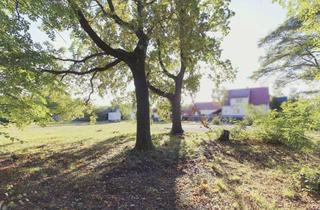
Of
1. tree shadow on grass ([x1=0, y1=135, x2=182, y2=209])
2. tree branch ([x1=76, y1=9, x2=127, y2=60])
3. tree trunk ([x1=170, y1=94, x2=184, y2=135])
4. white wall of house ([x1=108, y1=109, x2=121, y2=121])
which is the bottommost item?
tree shadow on grass ([x1=0, y1=135, x2=182, y2=209])

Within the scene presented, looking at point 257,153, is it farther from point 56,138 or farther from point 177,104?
point 56,138

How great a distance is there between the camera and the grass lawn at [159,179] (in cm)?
689

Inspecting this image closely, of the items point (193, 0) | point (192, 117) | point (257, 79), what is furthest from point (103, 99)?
point (192, 117)

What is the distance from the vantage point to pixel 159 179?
850 centimetres

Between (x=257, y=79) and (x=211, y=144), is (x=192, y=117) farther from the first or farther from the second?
(x=211, y=144)

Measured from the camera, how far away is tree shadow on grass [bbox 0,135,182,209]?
6688 millimetres

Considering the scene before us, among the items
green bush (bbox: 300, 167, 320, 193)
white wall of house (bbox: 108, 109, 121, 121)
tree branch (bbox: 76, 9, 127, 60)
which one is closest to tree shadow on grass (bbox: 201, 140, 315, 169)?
green bush (bbox: 300, 167, 320, 193)

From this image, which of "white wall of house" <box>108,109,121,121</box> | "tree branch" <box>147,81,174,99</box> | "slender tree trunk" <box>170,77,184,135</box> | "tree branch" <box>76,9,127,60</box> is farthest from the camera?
"white wall of house" <box>108,109,121,121</box>

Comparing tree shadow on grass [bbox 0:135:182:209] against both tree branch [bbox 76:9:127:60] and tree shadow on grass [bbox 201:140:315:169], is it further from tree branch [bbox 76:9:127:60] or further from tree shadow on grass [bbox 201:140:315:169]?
tree branch [bbox 76:9:127:60]

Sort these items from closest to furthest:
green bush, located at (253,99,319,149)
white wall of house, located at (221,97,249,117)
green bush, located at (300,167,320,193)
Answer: green bush, located at (300,167,320,193)
green bush, located at (253,99,319,149)
white wall of house, located at (221,97,249,117)

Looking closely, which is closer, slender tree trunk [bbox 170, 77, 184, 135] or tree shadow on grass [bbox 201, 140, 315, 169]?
tree shadow on grass [bbox 201, 140, 315, 169]

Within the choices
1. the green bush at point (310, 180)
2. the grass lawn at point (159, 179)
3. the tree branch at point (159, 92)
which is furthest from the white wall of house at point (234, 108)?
the green bush at point (310, 180)

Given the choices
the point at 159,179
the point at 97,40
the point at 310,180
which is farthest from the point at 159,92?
the point at 310,180

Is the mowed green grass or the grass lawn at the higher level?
the mowed green grass
